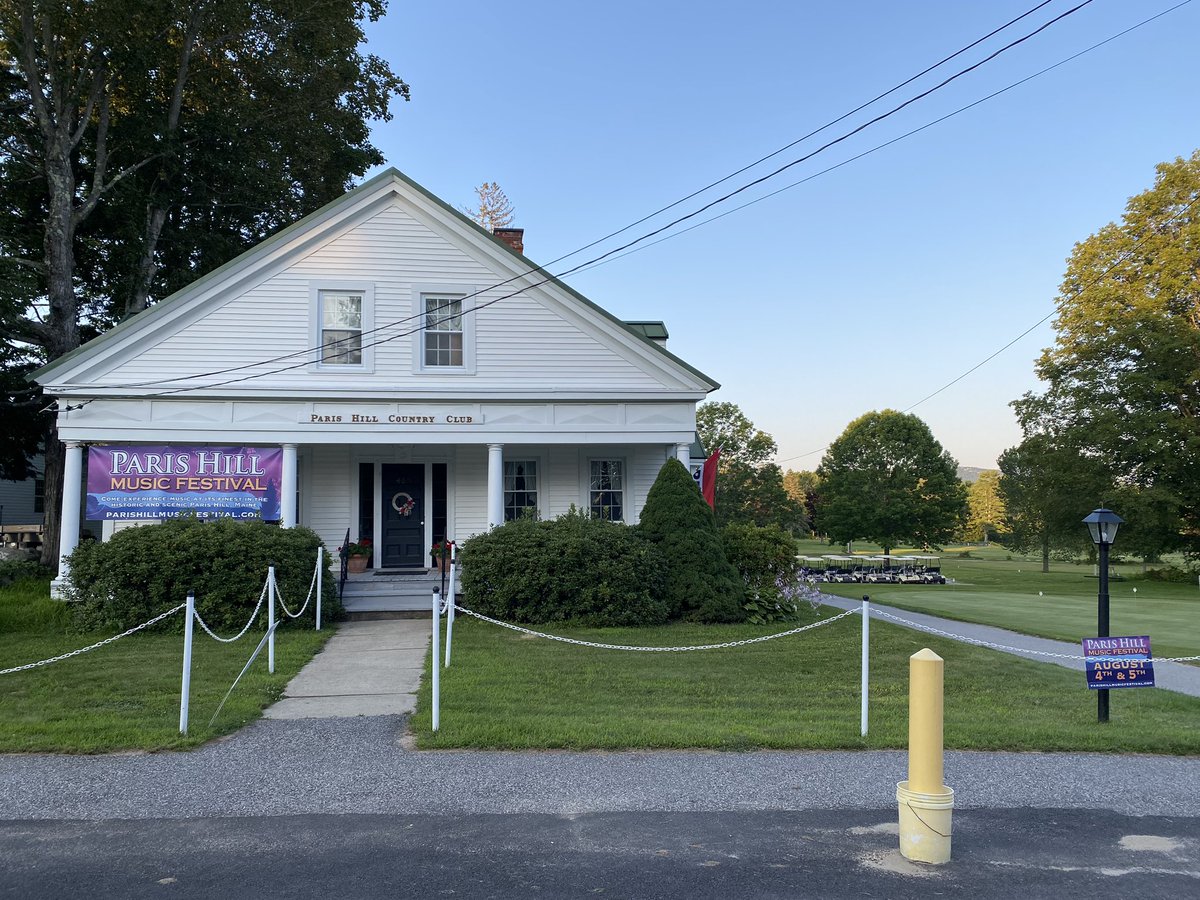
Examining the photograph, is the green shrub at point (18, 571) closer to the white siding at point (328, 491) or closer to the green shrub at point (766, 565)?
the white siding at point (328, 491)

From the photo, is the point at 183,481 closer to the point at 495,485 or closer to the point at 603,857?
the point at 495,485

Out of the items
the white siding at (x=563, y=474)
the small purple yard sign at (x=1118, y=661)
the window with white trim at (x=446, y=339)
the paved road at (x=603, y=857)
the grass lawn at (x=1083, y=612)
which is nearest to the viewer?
the paved road at (x=603, y=857)

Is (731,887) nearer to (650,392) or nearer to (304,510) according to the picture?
(650,392)

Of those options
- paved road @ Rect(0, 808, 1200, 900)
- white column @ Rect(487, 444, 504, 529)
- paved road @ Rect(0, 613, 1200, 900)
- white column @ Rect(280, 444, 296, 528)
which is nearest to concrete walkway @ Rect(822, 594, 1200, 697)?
paved road @ Rect(0, 613, 1200, 900)

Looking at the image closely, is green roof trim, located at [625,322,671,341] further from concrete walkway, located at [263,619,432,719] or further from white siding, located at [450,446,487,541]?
concrete walkway, located at [263,619,432,719]

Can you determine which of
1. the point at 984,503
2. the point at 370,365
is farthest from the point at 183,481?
the point at 984,503

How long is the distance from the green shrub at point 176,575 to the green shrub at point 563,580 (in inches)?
123

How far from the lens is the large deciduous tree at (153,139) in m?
20.7

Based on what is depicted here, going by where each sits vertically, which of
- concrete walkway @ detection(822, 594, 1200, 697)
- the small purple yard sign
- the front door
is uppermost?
the front door

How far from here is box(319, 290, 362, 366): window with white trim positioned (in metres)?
17.2

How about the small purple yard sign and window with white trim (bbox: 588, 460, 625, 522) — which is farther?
window with white trim (bbox: 588, 460, 625, 522)

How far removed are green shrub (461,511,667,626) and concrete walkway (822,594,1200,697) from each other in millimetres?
5426

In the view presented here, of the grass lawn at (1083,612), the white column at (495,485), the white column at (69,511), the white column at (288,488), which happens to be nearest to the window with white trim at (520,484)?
the white column at (495,485)

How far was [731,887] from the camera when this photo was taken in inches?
183
